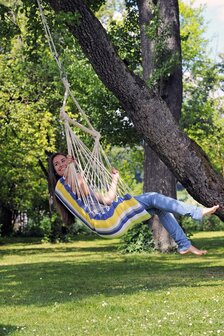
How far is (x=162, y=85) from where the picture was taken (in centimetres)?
1381

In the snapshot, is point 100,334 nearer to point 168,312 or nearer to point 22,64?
point 168,312

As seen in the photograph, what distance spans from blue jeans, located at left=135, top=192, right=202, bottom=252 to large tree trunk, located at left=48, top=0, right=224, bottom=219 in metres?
0.68

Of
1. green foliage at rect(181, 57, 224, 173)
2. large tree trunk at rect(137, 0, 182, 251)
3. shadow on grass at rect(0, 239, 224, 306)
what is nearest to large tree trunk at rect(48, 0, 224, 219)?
shadow on grass at rect(0, 239, 224, 306)

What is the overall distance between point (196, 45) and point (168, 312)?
816 inches

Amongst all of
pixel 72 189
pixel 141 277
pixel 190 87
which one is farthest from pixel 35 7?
pixel 190 87

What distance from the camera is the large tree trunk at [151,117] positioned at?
6.87 meters

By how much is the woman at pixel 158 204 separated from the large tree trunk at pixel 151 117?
0.66 meters

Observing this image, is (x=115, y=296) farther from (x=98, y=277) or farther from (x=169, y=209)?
(x=98, y=277)

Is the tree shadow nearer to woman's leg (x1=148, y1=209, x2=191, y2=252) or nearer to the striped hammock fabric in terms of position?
the striped hammock fabric

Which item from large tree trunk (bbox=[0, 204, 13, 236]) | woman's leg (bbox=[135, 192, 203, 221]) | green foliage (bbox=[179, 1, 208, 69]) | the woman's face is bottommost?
woman's leg (bbox=[135, 192, 203, 221])

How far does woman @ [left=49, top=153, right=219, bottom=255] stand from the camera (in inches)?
235

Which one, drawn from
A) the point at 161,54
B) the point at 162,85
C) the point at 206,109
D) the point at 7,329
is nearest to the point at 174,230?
the point at 7,329

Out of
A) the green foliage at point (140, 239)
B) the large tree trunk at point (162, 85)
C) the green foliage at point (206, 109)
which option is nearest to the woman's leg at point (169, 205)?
the large tree trunk at point (162, 85)

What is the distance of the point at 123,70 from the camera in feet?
23.1
